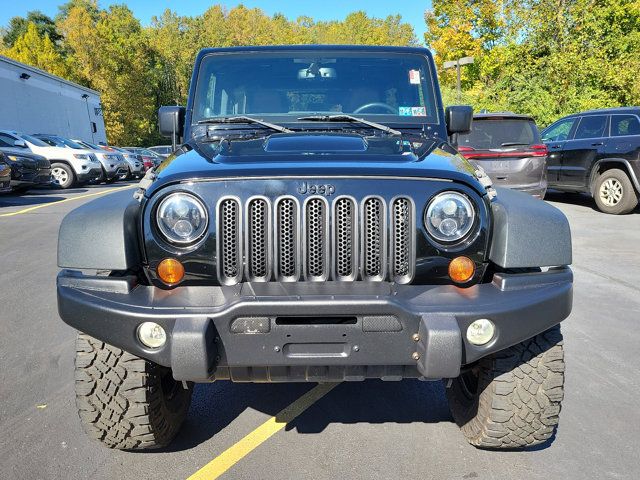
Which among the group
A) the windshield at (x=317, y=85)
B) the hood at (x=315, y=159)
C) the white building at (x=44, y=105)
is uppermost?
the white building at (x=44, y=105)

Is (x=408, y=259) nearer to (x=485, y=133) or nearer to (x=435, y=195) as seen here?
(x=435, y=195)

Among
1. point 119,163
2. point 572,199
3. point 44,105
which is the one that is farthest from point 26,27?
point 572,199

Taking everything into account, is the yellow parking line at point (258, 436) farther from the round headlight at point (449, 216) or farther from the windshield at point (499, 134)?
the windshield at point (499, 134)

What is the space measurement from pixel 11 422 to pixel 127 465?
0.85m

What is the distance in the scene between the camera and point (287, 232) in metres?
2.36

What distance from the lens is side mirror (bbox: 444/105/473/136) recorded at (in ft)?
12.1

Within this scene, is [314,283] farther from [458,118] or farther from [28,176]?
[28,176]

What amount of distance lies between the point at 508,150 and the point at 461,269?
25.2 ft

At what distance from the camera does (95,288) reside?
2346mm

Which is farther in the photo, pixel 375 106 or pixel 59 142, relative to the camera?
pixel 59 142

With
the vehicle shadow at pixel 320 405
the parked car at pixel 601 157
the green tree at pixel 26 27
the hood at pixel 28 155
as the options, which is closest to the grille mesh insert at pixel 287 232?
the vehicle shadow at pixel 320 405

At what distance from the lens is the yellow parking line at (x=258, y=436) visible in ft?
A: 8.79

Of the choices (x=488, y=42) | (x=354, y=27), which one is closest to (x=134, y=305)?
(x=488, y=42)

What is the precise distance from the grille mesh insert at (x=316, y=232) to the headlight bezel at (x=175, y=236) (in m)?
0.42
